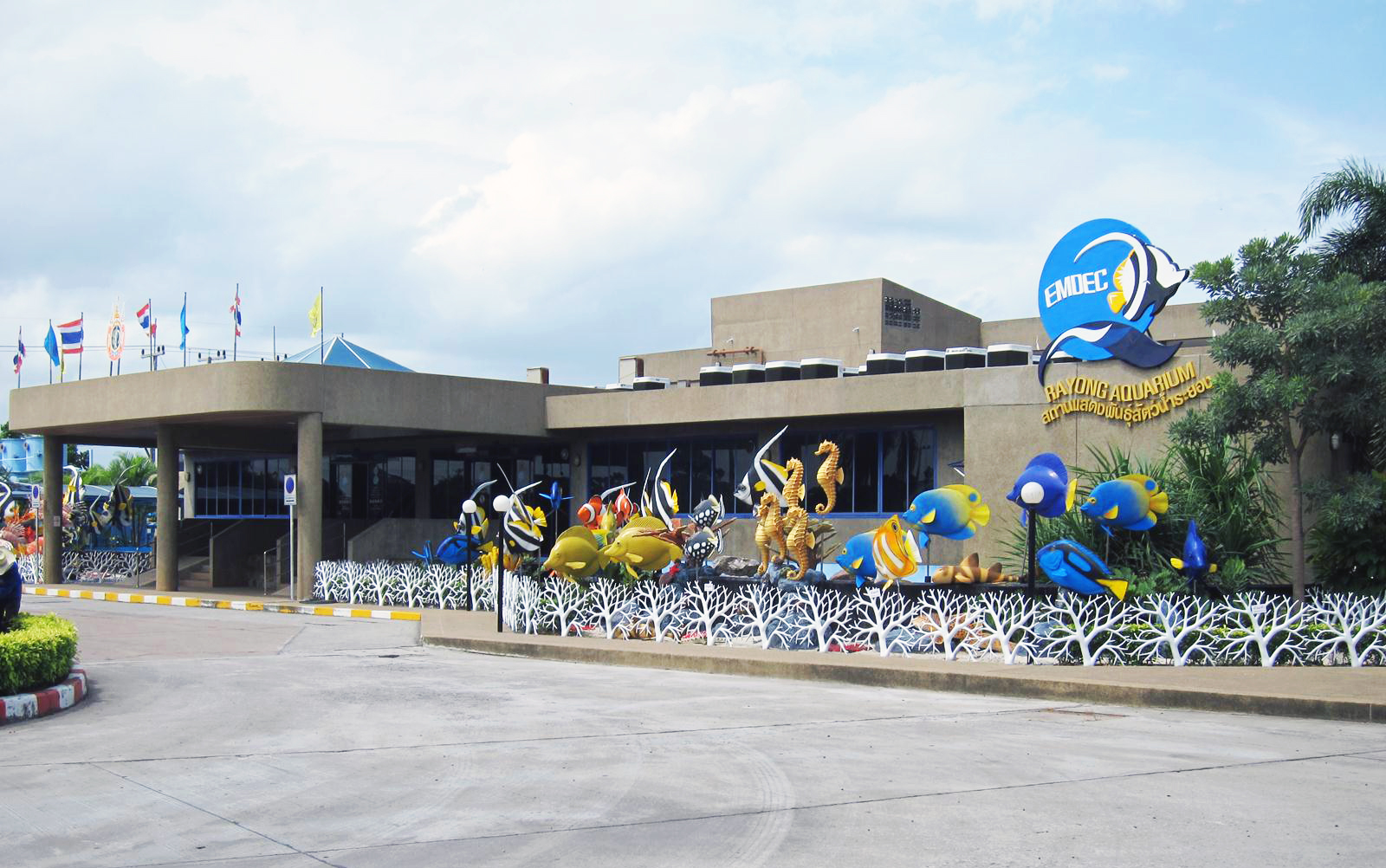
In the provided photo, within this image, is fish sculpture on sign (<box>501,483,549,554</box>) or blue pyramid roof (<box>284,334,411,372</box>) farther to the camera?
blue pyramid roof (<box>284,334,411,372</box>)

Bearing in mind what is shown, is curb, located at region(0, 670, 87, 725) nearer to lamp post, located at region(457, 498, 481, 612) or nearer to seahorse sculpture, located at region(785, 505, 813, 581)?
seahorse sculpture, located at region(785, 505, 813, 581)

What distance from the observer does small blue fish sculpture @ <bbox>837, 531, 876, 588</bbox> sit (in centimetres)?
1898

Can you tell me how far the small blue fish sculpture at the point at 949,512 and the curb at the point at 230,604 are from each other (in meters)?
12.8

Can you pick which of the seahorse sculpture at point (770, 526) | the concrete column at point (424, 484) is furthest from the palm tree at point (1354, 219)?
the concrete column at point (424, 484)

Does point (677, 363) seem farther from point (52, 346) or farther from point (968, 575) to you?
point (968, 575)

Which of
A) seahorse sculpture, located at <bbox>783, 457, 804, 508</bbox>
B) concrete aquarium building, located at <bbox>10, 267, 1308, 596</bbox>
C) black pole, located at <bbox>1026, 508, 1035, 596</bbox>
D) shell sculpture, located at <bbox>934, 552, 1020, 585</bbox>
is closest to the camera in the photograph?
black pole, located at <bbox>1026, 508, 1035, 596</bbox>

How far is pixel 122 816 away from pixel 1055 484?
41.3ft

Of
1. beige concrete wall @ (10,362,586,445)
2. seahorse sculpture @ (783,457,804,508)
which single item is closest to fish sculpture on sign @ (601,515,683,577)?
seahorse sculpture @ (783,457,804,508)

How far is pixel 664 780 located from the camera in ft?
30.9

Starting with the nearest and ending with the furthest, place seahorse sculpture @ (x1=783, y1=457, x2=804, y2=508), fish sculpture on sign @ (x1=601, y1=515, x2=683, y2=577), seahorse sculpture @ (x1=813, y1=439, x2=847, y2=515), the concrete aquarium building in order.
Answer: seahorse sculpture @ (x1=813, y1=439, x2=847, y2=515)
seahorse sculpture @ (x1=783, y1=457, x2=804, y2=508)
fish sculpture on sign @ (x1=601, y1=515, x2=683, y2=577)
the concrete aquarium building

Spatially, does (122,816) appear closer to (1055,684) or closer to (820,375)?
(1055,684)

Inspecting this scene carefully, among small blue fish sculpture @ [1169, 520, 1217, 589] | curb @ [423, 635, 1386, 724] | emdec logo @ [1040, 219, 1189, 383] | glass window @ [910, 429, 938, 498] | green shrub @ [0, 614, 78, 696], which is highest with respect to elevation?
emdec logo @ [1040, 219, 1189, 383]

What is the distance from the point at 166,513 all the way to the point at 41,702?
23039 millimetres

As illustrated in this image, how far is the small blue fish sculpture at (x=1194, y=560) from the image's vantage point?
1706cm
